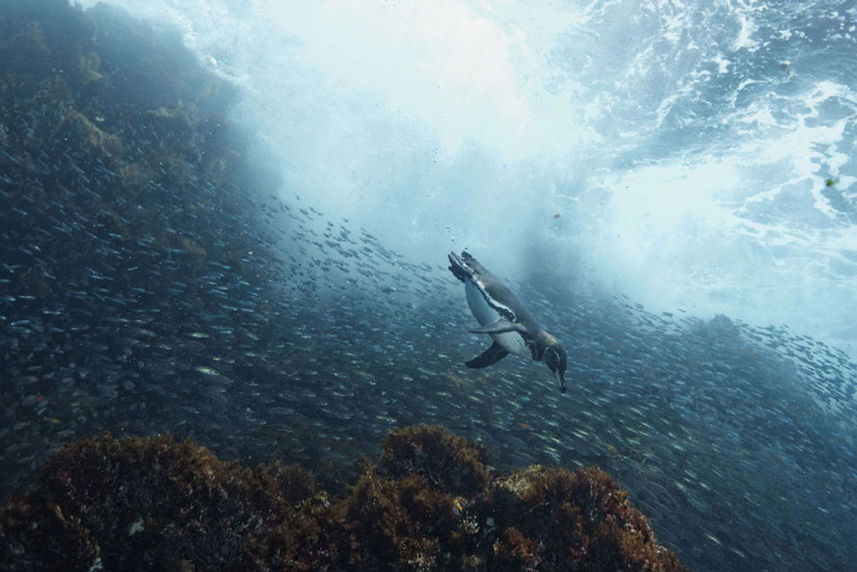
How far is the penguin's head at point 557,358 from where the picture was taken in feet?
21.2

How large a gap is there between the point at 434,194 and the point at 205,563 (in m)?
45.6

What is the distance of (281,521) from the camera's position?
4.16 metres

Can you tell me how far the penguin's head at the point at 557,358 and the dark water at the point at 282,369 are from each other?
2881 mm

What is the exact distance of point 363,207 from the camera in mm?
49344

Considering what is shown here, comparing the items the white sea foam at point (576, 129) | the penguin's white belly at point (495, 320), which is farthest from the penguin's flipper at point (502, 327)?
the white sea foam at point (576, 129)

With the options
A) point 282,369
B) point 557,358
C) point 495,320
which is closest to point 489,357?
point 495,320

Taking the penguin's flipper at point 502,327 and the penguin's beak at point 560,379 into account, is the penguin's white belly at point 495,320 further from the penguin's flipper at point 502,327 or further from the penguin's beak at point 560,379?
the penguin's beak at point 560,379

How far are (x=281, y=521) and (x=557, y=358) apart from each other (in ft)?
14.5

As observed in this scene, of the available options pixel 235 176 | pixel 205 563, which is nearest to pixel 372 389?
pixel 205 563

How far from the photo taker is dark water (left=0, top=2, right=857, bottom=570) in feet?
25.8

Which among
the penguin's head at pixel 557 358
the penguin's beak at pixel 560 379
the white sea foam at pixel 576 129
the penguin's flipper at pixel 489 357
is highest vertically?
the white sea foam at pixel 576 129

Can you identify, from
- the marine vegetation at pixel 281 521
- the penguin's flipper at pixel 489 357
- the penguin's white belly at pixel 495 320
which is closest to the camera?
the marine vegetation at pixel 281 521

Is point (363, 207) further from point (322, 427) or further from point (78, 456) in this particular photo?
point (78, 456)

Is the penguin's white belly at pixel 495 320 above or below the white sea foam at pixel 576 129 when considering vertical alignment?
below
